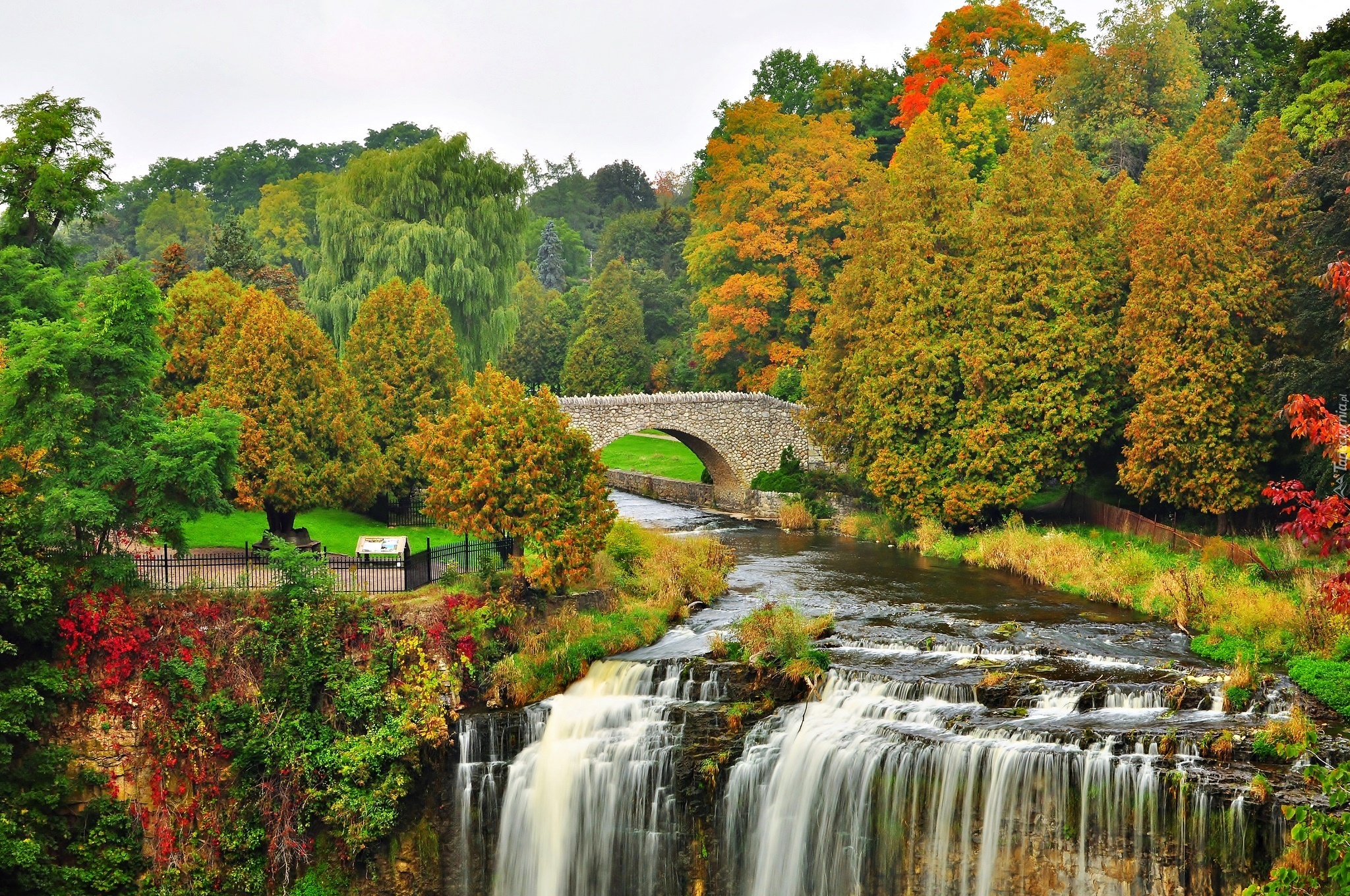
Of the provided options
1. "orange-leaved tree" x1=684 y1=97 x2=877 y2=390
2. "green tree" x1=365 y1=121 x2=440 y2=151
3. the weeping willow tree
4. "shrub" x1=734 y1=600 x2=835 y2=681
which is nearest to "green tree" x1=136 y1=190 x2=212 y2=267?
"green tree" x1=365 y1=121 x2=440 y2=151

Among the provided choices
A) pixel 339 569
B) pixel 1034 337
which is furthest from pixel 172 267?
pixel 1034 337

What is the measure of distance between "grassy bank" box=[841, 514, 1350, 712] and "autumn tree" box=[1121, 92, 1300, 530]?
2003 millimetres

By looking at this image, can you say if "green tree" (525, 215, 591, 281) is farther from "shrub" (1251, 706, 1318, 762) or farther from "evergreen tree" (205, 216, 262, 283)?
"shrub" (1251, 706, 1318, 762)

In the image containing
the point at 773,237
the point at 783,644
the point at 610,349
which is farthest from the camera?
the point at 610,349

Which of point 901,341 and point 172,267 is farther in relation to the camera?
point 172,267

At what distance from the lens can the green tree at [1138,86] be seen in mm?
52500

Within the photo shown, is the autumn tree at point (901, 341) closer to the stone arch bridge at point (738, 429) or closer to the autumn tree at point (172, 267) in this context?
the stone arch bridge at point (738, 429)

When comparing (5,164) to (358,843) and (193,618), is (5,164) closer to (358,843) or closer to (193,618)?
(193,618)

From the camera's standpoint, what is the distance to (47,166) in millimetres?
31391

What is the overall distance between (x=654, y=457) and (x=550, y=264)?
4003 centimetres

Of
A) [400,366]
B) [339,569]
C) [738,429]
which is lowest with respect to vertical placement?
[339,569]

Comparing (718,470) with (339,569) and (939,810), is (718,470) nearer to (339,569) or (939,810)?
(339,569)

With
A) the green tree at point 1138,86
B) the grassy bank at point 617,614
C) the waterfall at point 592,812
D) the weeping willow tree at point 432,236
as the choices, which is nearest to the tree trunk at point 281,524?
the grassy bank at point 617,614

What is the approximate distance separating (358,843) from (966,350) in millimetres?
25714
